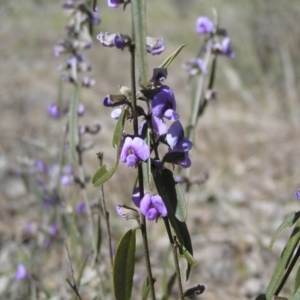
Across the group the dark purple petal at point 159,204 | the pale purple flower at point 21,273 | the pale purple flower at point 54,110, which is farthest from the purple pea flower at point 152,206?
the pale purple flower at point 21,273

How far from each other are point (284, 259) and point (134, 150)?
417 mm

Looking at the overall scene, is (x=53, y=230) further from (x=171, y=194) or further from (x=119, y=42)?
(x=119, y=42)

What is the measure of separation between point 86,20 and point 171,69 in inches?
395

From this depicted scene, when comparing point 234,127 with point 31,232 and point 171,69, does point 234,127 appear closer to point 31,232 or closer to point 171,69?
point 31,232

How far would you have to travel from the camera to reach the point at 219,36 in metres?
2.13

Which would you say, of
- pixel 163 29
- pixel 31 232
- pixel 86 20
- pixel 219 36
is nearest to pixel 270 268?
pixel 31 232

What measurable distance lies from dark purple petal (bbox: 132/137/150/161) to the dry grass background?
123 cm

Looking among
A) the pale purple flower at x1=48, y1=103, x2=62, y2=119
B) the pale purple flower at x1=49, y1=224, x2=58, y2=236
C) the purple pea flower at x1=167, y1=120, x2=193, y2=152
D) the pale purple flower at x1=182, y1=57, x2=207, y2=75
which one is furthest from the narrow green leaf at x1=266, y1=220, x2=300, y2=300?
the pale purple flower at x1=49, y1=224, x2=58, y2=236

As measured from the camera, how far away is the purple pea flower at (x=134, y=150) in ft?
3.45

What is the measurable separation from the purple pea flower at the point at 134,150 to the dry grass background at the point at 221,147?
122 cm

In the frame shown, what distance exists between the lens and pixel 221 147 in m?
6.18

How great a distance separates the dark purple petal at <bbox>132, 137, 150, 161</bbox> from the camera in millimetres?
1052

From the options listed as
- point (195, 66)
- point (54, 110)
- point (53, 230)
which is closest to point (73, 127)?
point (54, 110)

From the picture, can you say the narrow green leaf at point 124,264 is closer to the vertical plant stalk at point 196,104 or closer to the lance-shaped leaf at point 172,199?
the lance-shaped leaf at point 172,199
